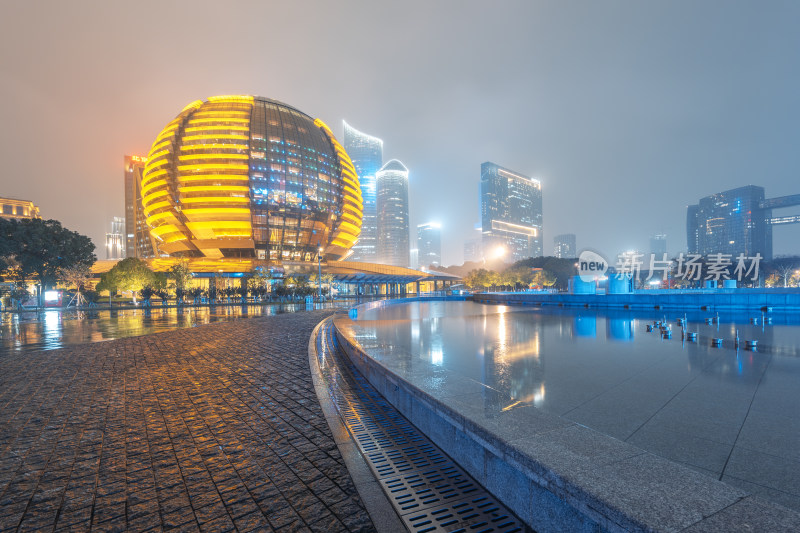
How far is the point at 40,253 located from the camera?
4269 centimetres

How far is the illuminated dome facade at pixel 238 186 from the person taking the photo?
79125 mm

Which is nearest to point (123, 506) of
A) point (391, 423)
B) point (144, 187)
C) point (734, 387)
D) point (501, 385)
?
point (391, 423)

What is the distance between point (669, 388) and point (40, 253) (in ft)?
201

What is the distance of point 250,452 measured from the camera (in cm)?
387

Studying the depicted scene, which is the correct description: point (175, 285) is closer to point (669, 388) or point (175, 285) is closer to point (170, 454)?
point (170, 454)

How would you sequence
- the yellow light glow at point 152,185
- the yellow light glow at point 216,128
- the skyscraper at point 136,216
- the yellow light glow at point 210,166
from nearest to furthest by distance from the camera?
1. the yellow light glow at point 210,166
2. the yellow light glow at point 152,185
3. the yellow light glow at point 216,128
4. the skyscraper at point 136,216

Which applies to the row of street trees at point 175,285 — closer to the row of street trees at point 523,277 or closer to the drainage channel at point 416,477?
the row of street trees at point 523,277

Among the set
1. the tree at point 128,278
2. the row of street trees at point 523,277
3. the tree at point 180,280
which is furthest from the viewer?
the row of street trees at point 523,277

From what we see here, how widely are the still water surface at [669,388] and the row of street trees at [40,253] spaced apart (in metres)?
54.4

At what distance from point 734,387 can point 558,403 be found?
3.09 m

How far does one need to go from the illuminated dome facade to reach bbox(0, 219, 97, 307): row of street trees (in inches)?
1210

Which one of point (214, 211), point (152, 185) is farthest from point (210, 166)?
point (152, 185)

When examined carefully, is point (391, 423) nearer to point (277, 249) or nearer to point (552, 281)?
point (277, 249)

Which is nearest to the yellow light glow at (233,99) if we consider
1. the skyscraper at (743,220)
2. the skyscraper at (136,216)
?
→ the skyscraper at (136,216)
